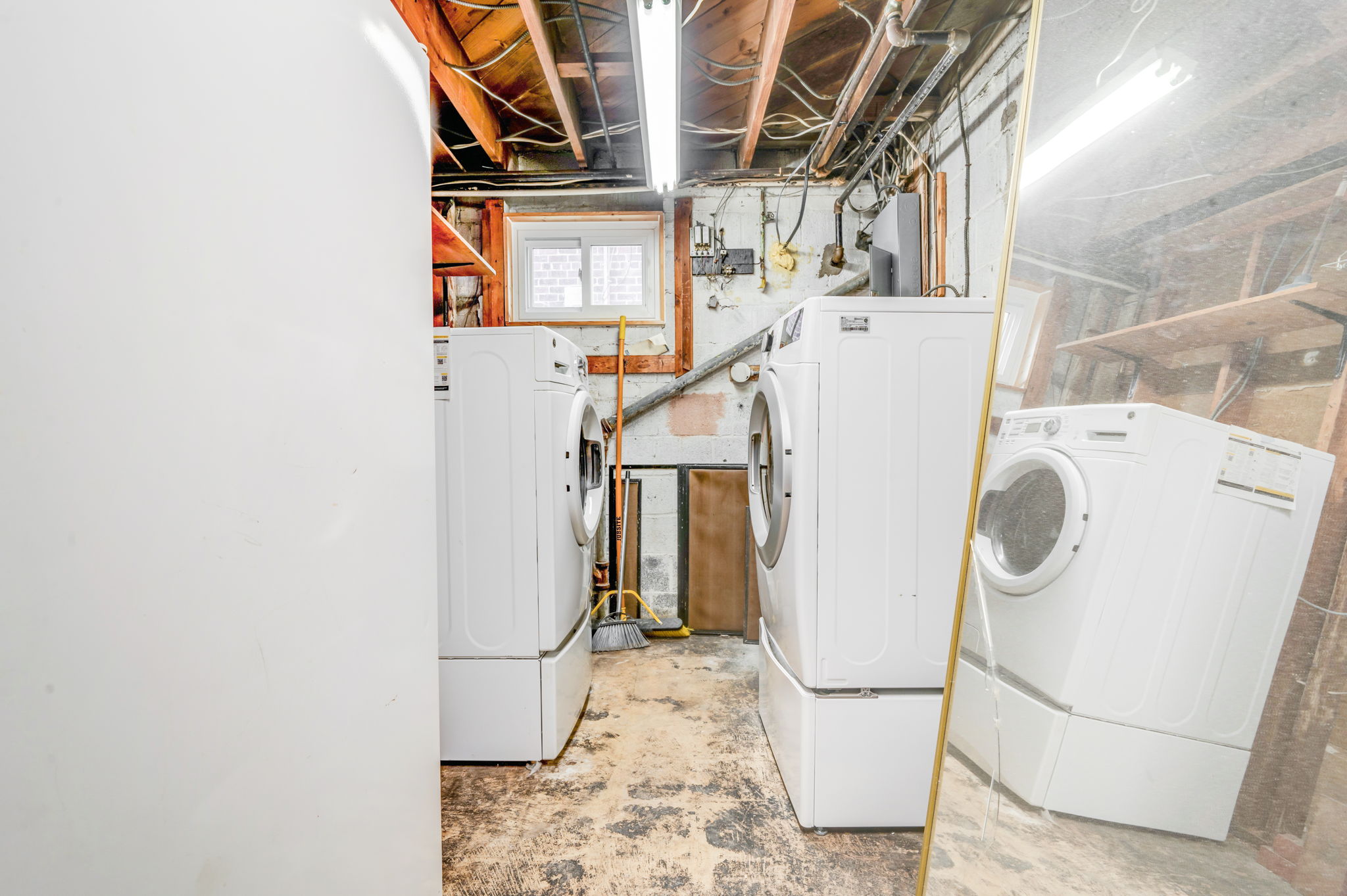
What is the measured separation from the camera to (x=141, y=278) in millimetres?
440

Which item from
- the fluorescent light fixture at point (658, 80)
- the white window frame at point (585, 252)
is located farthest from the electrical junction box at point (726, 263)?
Result: the fluorescent light fixture at point (658, 80)

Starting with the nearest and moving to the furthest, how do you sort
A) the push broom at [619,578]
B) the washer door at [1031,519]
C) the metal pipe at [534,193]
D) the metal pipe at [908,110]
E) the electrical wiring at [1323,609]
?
the electrical wiring at [1323,609], the washer door at [1031,519], the metal pipe at [908,110], the push broom at [619,578], the metal pipe at [534,193]

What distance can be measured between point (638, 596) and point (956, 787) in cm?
234

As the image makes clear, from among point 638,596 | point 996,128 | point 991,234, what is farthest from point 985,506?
point 638,596

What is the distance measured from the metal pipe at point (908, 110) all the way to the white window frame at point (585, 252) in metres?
0.99

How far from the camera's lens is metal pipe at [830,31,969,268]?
1902 millimetres

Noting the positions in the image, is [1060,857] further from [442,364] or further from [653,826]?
[442,364]

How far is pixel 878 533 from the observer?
154 centimetres

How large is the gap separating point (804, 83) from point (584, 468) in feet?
6.09

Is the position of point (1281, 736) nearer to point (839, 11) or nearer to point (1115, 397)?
point (1115, 397)

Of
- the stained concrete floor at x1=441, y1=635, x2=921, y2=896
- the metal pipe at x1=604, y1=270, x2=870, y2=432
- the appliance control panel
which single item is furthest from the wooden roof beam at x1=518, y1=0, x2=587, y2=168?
the stained concrete floor at x1=441, y1=635, x2=921, y2=896

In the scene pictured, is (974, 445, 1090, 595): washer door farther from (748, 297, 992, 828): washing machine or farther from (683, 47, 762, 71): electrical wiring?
(683, 47, 762, 71): electrical wiring

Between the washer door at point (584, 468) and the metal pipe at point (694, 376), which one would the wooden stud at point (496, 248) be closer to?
the metal pipe at point (694, 376)

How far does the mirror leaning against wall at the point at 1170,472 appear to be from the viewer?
21.5 inches
